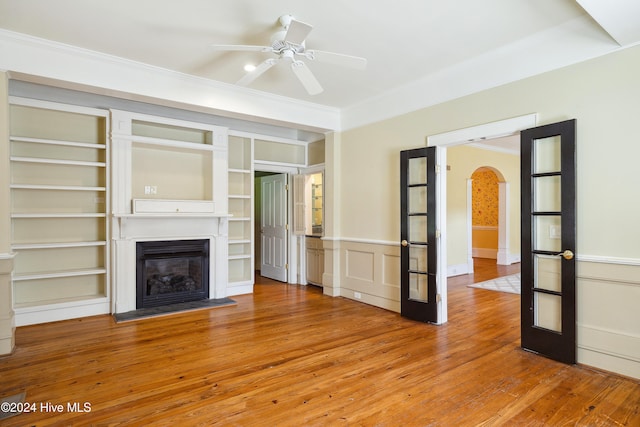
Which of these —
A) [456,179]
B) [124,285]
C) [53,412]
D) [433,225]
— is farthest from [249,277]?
[456,179]

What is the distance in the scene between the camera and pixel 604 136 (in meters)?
2.98

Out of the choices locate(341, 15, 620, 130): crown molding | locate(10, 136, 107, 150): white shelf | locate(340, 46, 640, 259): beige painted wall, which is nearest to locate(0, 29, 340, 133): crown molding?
locate(10, 136, 107, 150): white shelf

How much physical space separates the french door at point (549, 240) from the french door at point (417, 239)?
3.43 ft

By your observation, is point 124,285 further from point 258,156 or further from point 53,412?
point 258,156

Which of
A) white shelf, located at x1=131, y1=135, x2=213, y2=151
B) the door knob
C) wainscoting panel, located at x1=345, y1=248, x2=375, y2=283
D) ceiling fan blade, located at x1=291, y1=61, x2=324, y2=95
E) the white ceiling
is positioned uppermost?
the white ceiling

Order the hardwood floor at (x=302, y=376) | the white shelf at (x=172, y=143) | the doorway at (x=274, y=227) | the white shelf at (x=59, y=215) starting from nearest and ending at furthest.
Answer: the hardwood floor at (x=302, y=376) → the white shelf at (x=59, y=215) → the white shelf at (x=172, y=143) → the doorway at (x=274, y=227)

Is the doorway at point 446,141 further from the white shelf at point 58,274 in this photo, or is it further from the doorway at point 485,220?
the white shelf at point 58,274

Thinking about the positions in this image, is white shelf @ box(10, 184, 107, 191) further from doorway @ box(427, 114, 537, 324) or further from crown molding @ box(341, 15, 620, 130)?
doorway @ box(427, 114, 537, 324)

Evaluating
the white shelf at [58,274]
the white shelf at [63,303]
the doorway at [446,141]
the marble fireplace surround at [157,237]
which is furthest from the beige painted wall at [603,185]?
the white shelf at [63,303]

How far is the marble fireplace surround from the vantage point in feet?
15.3

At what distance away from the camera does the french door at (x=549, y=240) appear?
10.1 ft

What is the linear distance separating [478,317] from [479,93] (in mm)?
2715

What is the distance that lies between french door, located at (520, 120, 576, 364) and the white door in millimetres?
4302

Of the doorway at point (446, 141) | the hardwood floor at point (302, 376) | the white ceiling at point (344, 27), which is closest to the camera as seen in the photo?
the hardwood floor at point (302, 376)
